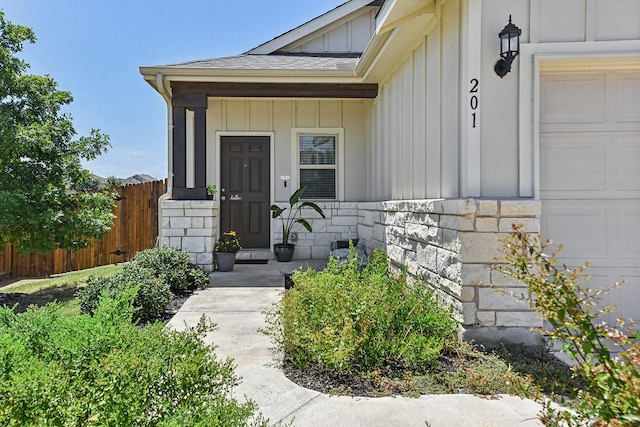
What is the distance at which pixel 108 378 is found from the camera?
4.96 ft

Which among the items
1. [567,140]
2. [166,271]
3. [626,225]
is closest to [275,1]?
[166,271]

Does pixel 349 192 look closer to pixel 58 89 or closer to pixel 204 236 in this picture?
pixel 204 236

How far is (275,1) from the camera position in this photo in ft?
31.6

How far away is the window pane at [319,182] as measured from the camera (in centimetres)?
757

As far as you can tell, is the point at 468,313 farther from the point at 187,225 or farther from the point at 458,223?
the point at 187,225

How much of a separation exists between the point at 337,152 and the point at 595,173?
4.73 m

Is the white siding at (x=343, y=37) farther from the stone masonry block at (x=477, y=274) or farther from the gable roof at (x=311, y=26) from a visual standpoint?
the stone masonry block at (x=477, y=274)

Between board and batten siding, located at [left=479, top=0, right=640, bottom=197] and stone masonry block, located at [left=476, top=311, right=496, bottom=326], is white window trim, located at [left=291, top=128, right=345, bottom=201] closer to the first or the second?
board and batten siding, located at [left=479, top=0, right=640, bottom=197]

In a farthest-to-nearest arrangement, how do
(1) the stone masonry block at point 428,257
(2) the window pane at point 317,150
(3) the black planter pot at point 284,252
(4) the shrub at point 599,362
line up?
(2) the window pane at point 317,150 → (3) the black planter pot at point 284,252 → (1) the stone masonry block at point 428,257 → (4) the shrub at point 599,362

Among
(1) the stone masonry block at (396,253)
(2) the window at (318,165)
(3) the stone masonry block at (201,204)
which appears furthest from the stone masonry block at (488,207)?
(2) the window at (318,165)

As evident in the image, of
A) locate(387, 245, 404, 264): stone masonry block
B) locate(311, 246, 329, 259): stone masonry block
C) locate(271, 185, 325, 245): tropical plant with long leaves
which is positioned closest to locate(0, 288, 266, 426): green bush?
locate(387, 245, 404, 264): stone masonry block

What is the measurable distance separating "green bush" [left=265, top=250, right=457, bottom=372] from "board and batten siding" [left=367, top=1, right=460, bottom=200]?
1119mm

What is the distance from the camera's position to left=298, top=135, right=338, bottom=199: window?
24.8ft

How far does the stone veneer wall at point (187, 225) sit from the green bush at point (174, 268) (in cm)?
34
